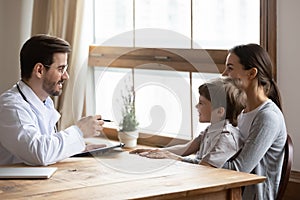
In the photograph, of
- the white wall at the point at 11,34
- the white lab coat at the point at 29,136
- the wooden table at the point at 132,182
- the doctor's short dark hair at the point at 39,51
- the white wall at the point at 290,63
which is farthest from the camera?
the white wall at the point at 11,34

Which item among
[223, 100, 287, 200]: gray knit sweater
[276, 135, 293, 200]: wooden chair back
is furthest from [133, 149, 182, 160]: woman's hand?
[276, 135, 293, 200]: wooden chair back

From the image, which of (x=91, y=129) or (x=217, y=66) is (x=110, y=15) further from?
(x=91, y=129)

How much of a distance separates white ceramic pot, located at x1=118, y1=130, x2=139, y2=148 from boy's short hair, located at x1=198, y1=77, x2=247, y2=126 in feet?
4.75

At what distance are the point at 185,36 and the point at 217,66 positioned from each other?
1.30 feet

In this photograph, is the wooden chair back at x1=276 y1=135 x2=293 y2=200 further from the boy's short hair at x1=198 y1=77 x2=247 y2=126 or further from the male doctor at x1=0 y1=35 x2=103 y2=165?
the male doctor at x1=0 y1=35 x2=103 y2=165

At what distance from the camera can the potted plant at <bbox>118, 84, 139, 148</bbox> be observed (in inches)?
170

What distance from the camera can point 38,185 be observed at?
238 centimetres

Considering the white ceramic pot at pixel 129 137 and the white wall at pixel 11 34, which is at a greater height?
the white wall at pixel 11 34

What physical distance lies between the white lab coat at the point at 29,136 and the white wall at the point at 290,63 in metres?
1.24

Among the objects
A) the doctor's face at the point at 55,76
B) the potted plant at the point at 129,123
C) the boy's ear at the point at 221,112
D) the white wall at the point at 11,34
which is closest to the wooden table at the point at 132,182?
the boy's ear at the point at 221,112

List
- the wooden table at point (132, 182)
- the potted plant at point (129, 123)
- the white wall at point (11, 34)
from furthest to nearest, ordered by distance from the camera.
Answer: the white wall at point (11, 34), the potted plant at point (129, 123), the wooden table at point (132, 182)

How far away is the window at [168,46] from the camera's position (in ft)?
12.4

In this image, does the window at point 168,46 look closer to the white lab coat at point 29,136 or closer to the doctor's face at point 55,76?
the doctor's face at point 55,76

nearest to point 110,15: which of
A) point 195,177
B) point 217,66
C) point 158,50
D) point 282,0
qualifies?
point 158,50
